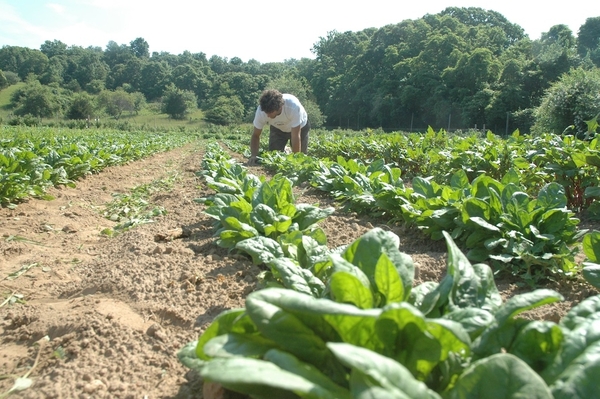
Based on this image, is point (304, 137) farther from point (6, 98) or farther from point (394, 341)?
point (6, 98)

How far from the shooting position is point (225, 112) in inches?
2852

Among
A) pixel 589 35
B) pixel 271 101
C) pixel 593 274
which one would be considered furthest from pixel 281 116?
pixel 589 35

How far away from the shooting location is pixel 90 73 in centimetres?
10106

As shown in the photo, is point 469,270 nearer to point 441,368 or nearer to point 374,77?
point 441,368

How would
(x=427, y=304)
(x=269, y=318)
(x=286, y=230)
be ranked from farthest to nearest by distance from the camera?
(x=286, y=230)
(x=427, y=304)
(x=269, y=318)

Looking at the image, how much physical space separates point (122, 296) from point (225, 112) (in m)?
72.6

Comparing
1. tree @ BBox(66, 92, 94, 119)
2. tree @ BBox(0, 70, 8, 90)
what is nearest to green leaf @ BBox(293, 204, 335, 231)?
tree @ BBox(66, 92, 94, 119)

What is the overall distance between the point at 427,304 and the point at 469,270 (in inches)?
9.0

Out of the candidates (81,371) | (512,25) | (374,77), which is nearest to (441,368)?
(81,371)

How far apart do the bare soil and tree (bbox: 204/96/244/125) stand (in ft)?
224

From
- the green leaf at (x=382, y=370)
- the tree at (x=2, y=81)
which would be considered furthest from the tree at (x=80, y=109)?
the green leaf at (x=382, y=370)

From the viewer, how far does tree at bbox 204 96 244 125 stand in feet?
235

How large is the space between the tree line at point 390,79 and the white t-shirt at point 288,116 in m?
17.9

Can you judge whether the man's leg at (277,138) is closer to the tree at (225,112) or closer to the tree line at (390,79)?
the tree line at (390,79)
